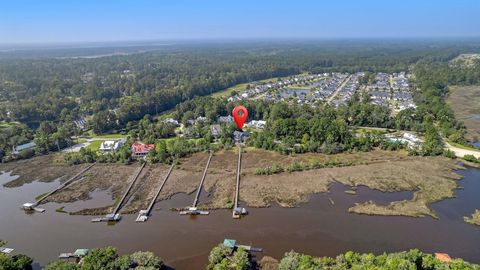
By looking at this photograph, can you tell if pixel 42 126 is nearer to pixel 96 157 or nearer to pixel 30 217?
pixel 96 157

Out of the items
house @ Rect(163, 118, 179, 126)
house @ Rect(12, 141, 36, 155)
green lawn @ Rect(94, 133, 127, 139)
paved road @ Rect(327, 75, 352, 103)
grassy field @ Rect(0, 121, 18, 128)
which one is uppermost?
paved road @ Rect(327, 75, 352, 103)

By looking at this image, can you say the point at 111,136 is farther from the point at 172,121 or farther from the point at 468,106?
the point at 468,106

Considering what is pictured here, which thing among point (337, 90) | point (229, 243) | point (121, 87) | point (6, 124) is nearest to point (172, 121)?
point (6, 124)

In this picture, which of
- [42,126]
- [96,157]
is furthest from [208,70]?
[96,157]

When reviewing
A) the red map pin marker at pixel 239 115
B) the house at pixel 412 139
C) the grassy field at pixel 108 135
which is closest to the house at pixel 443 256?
the house at pixel 412 139

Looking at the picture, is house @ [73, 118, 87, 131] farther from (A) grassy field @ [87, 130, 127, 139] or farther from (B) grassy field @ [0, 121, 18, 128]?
(B) grassy field @ [0, 121, 18, 128]

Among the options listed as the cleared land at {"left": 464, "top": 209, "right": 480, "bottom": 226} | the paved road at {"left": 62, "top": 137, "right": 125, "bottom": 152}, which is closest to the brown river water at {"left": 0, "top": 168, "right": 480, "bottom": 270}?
the cleared land at {"left": 464, "top": 209, "right": 480, "bottom": 226}

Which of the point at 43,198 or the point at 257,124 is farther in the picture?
the point at 257,124
